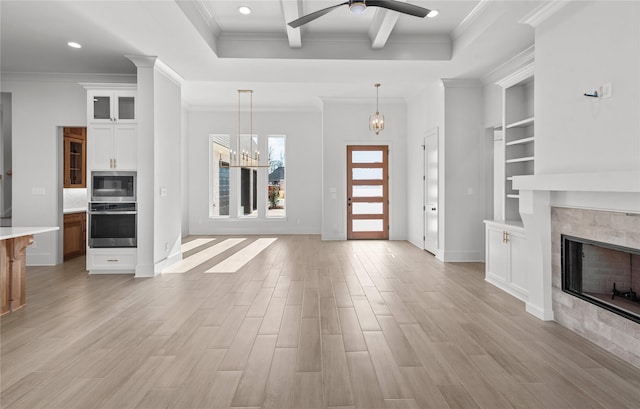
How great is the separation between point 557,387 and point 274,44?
4934mm

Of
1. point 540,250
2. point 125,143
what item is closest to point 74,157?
point 125,143

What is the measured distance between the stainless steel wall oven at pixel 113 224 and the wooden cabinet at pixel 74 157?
1.84 metres

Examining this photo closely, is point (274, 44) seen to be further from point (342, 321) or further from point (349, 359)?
point (349, 359)

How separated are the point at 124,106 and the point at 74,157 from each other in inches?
88.3

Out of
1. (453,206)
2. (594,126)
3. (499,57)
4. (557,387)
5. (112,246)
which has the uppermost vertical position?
(499,57)

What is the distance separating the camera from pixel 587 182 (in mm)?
2674

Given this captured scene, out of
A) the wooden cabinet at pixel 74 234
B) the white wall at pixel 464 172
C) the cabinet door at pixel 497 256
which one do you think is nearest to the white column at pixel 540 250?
the cabinet door at pixel 497 256

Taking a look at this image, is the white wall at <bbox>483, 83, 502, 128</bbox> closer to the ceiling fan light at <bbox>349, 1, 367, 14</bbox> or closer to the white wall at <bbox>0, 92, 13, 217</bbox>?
the ceiling fan light at <bbox>349, 1, 367, 14</bbox>

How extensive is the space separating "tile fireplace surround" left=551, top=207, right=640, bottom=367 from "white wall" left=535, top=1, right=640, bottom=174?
399 millimetres

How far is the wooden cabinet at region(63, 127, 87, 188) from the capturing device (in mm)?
6336

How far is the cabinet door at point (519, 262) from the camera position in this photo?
3920mm

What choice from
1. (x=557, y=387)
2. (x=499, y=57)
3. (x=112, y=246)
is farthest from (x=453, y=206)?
(x=112, y=246)

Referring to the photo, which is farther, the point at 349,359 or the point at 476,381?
the point at 349,359

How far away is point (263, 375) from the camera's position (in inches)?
93.4
